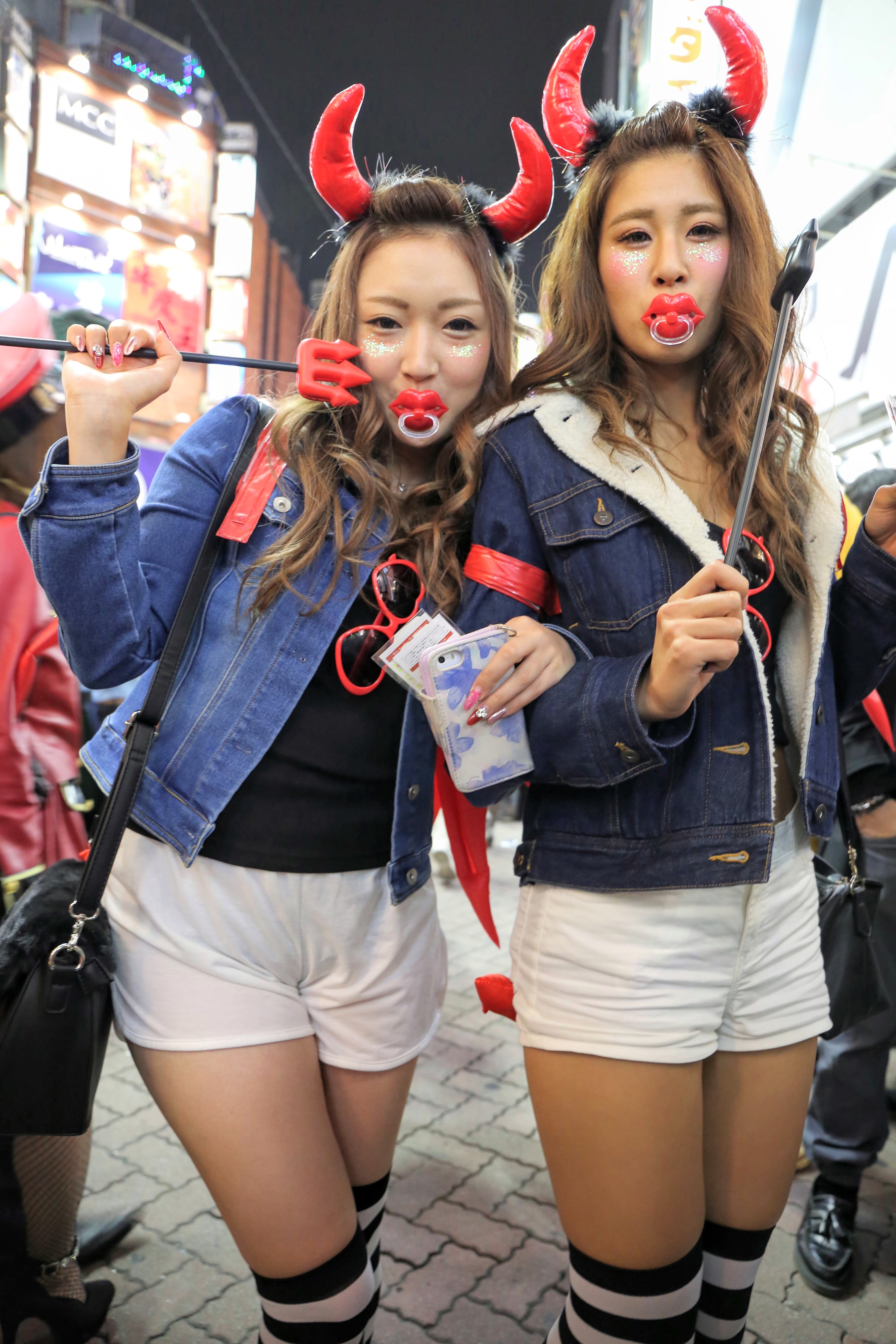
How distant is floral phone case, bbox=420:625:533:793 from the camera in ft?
3.93

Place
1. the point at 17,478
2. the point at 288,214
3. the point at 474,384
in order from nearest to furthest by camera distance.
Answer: the point at 474,384 → the point at 17,478 → the point at 288,214

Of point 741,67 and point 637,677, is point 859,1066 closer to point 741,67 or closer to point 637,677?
point 637,677

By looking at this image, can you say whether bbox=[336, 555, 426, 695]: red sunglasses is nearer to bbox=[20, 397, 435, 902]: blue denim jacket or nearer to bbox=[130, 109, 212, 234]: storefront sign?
bbox=[20, 397, 435, 902]: blue denim jacket

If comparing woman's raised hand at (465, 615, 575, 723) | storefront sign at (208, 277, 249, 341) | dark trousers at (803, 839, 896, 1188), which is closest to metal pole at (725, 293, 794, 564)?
woman's raised hand at (465, 615, 575, 723)

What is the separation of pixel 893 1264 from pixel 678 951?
170 centimetres

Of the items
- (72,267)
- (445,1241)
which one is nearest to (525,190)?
(445,1241)

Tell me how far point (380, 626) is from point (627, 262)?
0.61m

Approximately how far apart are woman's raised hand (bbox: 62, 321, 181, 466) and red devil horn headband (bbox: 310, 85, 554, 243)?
1.46ft

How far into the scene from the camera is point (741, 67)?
4.49ft

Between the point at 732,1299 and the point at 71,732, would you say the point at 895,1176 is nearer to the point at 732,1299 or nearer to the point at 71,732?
the point at 732,1299

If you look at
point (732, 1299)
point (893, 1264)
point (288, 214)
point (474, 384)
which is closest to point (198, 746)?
point (474, 384)

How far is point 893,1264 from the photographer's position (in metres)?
2.26

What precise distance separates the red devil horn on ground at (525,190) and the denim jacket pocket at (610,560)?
1.87 ft

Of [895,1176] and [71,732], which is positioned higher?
[71,732]
